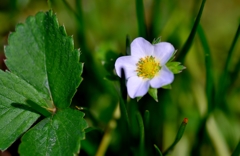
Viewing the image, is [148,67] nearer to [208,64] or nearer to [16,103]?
[208,64]

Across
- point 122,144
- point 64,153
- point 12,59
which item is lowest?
point 122,144

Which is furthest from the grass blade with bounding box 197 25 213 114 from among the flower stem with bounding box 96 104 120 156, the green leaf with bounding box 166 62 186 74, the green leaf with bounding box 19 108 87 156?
the green leaf with bounding box 19 108 87 156

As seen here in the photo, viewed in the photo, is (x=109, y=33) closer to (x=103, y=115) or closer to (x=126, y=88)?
(x=103, y=115)

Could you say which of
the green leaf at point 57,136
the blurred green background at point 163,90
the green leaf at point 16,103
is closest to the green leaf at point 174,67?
the blurred green background at point 163,90

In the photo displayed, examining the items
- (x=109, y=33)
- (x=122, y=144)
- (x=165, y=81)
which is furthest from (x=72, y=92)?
(x=109, y=33)

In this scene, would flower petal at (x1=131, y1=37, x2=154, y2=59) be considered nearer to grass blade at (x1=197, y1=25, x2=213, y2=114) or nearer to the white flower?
the white flower

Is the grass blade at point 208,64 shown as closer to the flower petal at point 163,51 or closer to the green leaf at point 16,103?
the flower petal at point 163,51

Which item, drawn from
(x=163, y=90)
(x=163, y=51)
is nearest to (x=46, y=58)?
(x=163, y=51)
